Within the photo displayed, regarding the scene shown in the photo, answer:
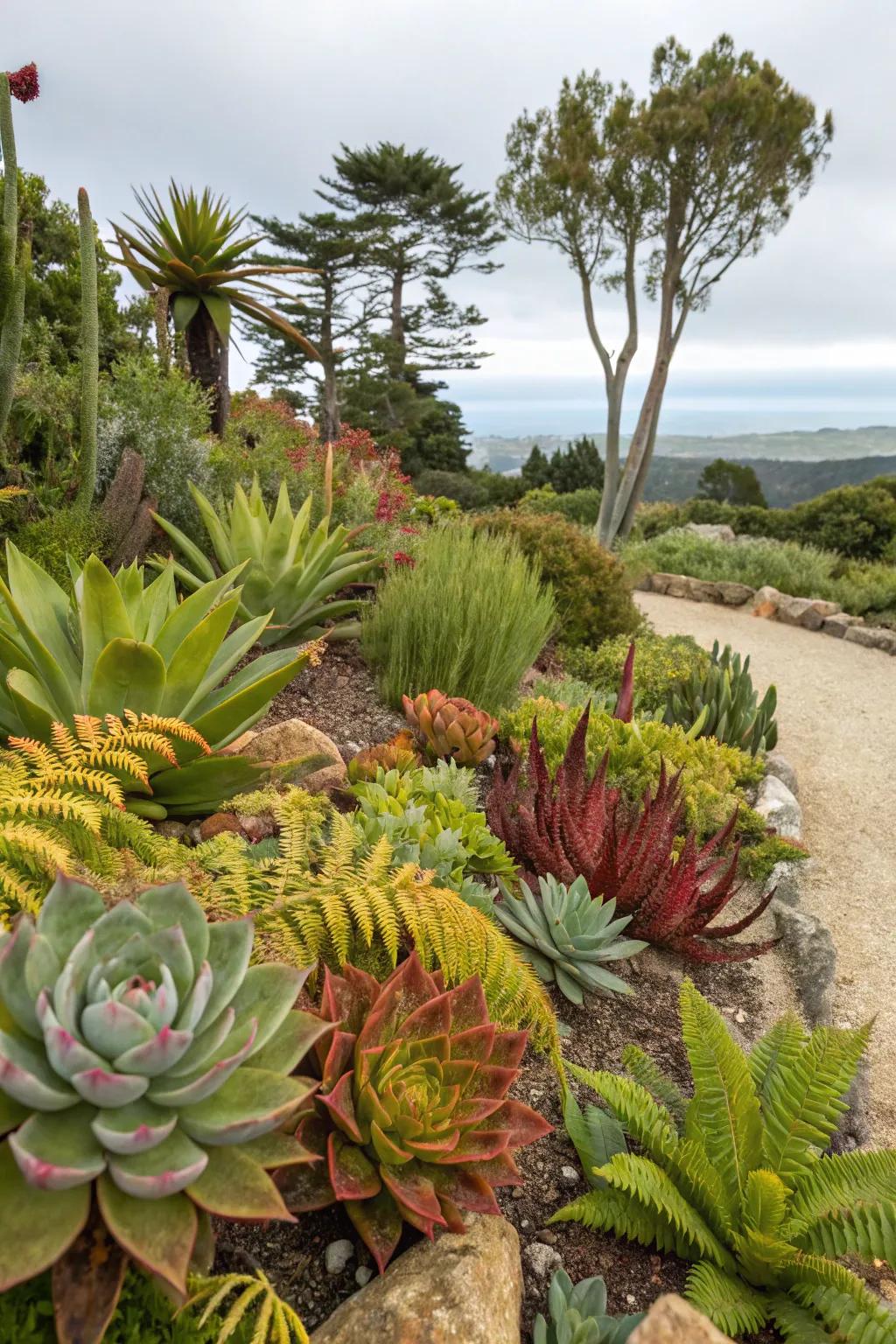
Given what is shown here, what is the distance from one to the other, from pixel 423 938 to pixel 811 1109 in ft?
2.85

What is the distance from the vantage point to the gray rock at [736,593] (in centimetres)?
1027

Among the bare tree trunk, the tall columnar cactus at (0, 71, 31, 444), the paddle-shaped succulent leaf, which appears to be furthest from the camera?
the bare tree trunk

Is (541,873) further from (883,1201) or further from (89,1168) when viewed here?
(89,1168)

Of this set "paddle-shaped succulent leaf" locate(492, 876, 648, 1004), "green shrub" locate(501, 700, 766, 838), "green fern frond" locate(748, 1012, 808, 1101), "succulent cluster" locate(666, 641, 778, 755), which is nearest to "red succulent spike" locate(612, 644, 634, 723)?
"green shrub" locate(501, 700, 766, 838)

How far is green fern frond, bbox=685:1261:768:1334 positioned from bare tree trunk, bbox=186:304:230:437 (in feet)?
18.9

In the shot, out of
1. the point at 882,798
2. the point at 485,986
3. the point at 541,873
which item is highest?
→ the point at 485,986

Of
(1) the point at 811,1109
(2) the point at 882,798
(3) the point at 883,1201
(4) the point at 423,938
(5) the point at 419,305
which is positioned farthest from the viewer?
(5) the point at 419,305

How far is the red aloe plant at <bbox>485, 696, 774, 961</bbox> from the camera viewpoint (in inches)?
101

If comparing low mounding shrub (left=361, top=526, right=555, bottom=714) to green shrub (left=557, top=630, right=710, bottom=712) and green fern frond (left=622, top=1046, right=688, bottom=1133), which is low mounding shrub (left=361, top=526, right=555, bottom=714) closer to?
green shrub (left=557, top=630, right=710, bottom=712)

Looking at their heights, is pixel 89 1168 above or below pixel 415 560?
below

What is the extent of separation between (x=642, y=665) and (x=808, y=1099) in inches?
153

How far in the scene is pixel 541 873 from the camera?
105 inches

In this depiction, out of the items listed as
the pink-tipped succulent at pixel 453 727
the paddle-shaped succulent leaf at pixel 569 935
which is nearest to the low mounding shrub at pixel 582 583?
the pink-tipped succulent at pixel 453 727

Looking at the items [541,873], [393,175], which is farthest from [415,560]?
[393,175]
